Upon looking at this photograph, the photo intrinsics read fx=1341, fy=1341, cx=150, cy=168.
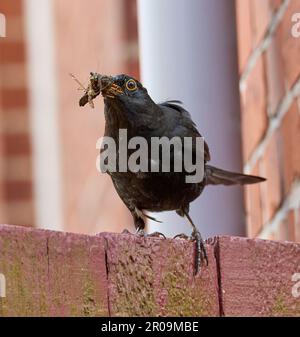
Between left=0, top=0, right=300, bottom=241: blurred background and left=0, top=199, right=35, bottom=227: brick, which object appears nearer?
left=0, top=0, right=300, bottom=241: blurred background

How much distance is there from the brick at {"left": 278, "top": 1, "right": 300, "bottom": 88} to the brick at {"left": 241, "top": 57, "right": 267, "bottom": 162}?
8cm

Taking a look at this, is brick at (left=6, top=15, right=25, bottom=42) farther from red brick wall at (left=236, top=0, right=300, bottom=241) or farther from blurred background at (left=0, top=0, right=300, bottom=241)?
red brick wall at (left=236, top=0, right=300, bottom=241)

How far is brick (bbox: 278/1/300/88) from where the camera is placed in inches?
75.9

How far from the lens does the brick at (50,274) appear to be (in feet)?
4.43

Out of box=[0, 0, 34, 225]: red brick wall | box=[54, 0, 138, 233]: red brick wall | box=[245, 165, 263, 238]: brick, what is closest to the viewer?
box=[245, 165, 263, 238]: brick

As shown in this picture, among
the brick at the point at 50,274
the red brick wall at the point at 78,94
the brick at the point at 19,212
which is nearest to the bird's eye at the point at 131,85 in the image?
the brick at the point at 50,274

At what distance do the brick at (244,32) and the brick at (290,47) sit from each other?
0.16 meters

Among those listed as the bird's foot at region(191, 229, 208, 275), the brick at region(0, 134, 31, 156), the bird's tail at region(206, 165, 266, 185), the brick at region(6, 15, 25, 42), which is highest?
the brick at region(6, 15, 25, 42)

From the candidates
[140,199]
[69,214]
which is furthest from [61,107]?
[140,199]

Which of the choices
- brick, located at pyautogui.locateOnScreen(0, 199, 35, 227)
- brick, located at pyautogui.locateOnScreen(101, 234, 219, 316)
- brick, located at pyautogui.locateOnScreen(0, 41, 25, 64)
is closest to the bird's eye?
brick, located at pyautogui.locateOnScreen(101, 234, 219, 316)

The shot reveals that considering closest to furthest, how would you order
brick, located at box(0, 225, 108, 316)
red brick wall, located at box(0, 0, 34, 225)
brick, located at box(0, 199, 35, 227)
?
brick, located at box(0, 225, 108, 316) → brick, located at box(0, 199, 35, 227) → red brick wall, located at box(0, 0, 34, 225)

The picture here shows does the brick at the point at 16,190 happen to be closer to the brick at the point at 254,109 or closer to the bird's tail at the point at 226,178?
the bird's tail at the point at 226,178

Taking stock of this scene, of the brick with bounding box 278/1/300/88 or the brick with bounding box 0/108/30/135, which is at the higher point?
the brick with bounding box 0/108/30/135

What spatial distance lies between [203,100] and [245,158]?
0.18 m
